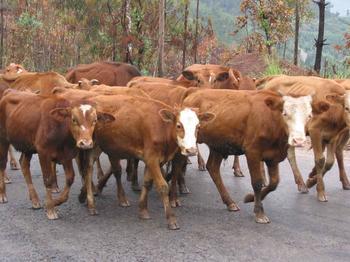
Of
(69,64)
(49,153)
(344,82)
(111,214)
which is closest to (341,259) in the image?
(111,214)

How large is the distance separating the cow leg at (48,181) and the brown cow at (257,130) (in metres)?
2.06

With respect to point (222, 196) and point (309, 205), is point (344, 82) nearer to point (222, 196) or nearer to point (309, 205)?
point (309, 205)

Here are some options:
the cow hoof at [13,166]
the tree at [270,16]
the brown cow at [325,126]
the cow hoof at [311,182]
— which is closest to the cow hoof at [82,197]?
the cow hoof at [13,166]

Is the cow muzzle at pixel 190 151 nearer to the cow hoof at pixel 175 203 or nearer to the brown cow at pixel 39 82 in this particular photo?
the cow hoof at pixel 175 203

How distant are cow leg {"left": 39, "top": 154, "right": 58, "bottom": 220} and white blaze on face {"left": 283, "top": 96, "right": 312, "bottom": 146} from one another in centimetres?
303

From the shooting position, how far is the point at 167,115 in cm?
712

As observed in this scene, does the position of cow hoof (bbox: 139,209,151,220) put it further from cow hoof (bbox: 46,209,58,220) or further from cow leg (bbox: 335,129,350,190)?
cow leg (bbox: 335,129,350,190)

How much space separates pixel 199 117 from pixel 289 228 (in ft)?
5.78

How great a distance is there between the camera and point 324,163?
29.0 feet

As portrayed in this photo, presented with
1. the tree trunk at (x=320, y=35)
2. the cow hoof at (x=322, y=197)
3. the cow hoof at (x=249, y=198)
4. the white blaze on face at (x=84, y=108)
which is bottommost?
the cow hoof at (x=322, y=197)

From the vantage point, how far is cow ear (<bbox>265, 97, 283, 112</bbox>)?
7.37 meters

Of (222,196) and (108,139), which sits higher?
(108,139)

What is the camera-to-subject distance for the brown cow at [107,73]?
13.2 meters

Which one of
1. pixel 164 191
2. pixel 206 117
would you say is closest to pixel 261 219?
pixel 164 191
